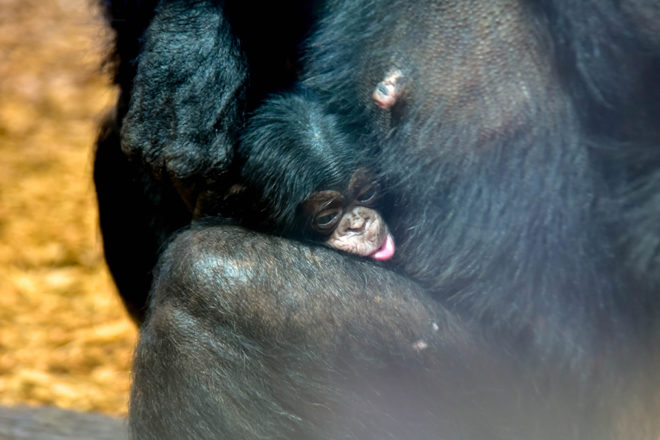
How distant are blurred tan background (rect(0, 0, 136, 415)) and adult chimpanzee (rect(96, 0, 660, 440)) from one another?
844mm

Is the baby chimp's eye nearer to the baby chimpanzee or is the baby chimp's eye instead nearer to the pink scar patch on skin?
the baby chimpanzee

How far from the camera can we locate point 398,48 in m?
1.98

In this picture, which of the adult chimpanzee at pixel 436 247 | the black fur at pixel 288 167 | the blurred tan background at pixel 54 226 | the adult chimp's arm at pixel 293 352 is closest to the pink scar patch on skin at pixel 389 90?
the adult chimpanzee at pixel 436 247

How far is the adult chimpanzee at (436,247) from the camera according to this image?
5.88 ft

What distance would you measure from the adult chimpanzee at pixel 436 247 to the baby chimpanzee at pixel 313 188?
0.15 ft

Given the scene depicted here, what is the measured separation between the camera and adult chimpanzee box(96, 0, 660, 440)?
1791 millimetres

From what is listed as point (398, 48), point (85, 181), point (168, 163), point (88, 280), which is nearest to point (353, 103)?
point (398, 48)

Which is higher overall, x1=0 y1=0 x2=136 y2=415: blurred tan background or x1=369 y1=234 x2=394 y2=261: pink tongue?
x1=369 y1=234 x2=394 y2=261: pink tongue

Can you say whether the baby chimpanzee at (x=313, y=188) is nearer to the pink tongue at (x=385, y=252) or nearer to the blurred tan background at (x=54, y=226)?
the pink tongue at (x=385, y=252)

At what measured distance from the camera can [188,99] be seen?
6.56 ft

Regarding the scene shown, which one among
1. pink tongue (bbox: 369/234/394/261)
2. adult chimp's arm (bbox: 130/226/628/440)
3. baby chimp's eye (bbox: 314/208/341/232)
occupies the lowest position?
adult chimp's arm (bbox: 130/226/628/440)

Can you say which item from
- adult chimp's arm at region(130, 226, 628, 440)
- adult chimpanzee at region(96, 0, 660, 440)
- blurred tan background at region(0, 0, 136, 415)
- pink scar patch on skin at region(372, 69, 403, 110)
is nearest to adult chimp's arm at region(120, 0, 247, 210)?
adult chimpanzee at region(96, 0, 660, 440)

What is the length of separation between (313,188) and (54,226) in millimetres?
2769

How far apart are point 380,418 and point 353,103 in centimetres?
72
